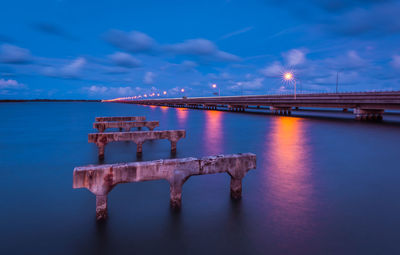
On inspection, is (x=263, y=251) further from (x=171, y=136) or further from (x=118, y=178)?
(x=171, y=136)

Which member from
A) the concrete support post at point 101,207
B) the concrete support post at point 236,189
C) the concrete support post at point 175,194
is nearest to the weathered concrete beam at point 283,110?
the concrete support post at point 236,189

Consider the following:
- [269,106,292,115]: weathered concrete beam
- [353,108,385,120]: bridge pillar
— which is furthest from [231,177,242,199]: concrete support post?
[269,106,292,115]: weathered concrete beam

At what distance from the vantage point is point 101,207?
7211mm

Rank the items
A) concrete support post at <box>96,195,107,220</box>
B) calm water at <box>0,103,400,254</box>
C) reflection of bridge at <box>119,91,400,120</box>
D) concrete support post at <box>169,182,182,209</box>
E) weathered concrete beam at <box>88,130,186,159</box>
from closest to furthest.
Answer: calm water at <box>0,103,400,254</box> < concrete support post at <box>96,195,107,220</box> < concrete support post at <box>169,182,182,209</box> < weathered concrete beam at <box>88,130,186,159</box> < reflection of bridge at <box>119,91,400,120</box>

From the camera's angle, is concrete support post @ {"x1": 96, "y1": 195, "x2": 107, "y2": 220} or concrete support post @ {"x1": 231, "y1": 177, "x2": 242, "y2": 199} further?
concrete support post @ {"x1": 231, "y1": 177, "x2": 242, "y2": 199}

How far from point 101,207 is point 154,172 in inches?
77.2

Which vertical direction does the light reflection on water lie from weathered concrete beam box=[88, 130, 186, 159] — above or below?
below

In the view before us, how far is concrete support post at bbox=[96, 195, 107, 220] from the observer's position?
702 centimetres

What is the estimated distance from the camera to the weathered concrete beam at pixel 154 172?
6609mm

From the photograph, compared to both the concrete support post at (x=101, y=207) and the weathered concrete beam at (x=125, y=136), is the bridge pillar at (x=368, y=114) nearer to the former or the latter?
the weathered concrete beam at (x=125, y=136)

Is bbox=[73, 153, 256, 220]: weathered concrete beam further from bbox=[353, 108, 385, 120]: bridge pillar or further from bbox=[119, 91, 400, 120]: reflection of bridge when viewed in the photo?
bbox=[353, 108, 385, 120]: bridge pillar

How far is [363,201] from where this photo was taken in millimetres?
8984

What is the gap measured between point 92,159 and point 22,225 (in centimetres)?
925

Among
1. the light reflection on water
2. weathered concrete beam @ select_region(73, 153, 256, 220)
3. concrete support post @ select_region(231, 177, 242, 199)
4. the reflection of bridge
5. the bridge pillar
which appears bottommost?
the light reflection on water
